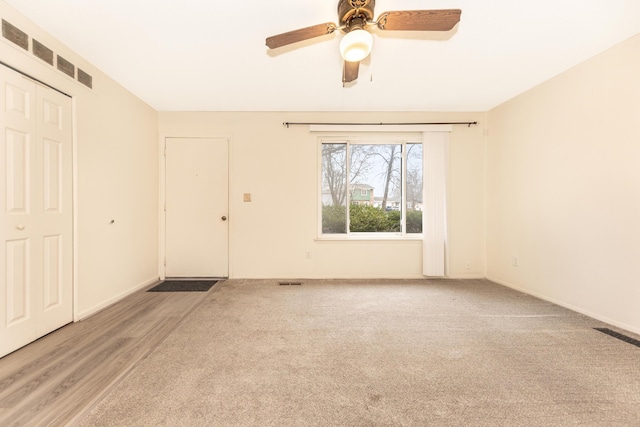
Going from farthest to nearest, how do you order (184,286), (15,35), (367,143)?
(367,143) < (184,286) < (15,35)

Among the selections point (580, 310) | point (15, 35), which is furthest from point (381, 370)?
point (15, 35)

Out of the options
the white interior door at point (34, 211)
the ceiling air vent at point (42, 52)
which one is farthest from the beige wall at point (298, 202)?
the white interior door at point (34, 211)

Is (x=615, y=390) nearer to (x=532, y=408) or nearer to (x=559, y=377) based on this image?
(x=559, y=377)

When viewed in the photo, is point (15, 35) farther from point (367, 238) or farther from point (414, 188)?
point (414, 188)

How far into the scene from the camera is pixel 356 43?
1.58 metres

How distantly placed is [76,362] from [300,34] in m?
2.80

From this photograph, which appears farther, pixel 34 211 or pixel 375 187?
pixel 375 187

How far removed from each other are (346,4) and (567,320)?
10.9ft

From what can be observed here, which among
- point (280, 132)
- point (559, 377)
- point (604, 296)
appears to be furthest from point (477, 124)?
point (559, 377)

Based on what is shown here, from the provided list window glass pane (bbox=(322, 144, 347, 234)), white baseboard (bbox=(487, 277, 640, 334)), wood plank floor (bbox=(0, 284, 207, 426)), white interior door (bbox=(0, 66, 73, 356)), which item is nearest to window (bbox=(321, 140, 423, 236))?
window glass pane (bbox=(322, 144, 347, 234))

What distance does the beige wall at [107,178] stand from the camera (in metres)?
2.17

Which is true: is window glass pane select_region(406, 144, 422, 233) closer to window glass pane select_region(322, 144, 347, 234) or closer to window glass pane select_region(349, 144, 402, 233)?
window glass pane select_region(349, 144, 402, 233)

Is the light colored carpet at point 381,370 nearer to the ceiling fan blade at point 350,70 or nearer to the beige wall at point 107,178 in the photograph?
the beige wall at point 107,178

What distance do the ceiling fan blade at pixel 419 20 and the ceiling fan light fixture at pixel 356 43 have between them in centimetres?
15
